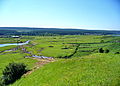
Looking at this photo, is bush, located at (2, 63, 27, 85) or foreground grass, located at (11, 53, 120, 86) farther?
bush, located at (2, 63, 27, 85)

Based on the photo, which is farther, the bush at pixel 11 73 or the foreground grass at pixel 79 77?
the bush at pixel 11 73

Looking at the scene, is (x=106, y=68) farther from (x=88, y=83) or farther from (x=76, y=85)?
(x=76, y=85)

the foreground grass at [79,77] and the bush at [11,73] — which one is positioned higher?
the foreground grass at [79,77]

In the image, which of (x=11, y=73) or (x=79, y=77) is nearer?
(x=79, y=77)

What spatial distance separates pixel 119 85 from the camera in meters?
17.8

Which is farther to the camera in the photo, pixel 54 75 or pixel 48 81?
pixel 54 75

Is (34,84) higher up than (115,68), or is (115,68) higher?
(115,68)

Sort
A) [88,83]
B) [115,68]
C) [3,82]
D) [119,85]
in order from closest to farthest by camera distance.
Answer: [119,85] → [88,83] → [115,68] → [3,82]

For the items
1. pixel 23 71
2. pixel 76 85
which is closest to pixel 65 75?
pixel 76 85

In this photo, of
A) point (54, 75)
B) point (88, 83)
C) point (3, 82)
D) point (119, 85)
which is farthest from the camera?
point (3, 82)

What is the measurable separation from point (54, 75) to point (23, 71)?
455 inches

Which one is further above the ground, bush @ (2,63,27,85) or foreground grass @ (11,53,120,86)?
foreground grass @ (11,53,120,86)

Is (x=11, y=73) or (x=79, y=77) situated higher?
(x=79, y=77)

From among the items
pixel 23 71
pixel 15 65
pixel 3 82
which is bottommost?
pixel 3 82
